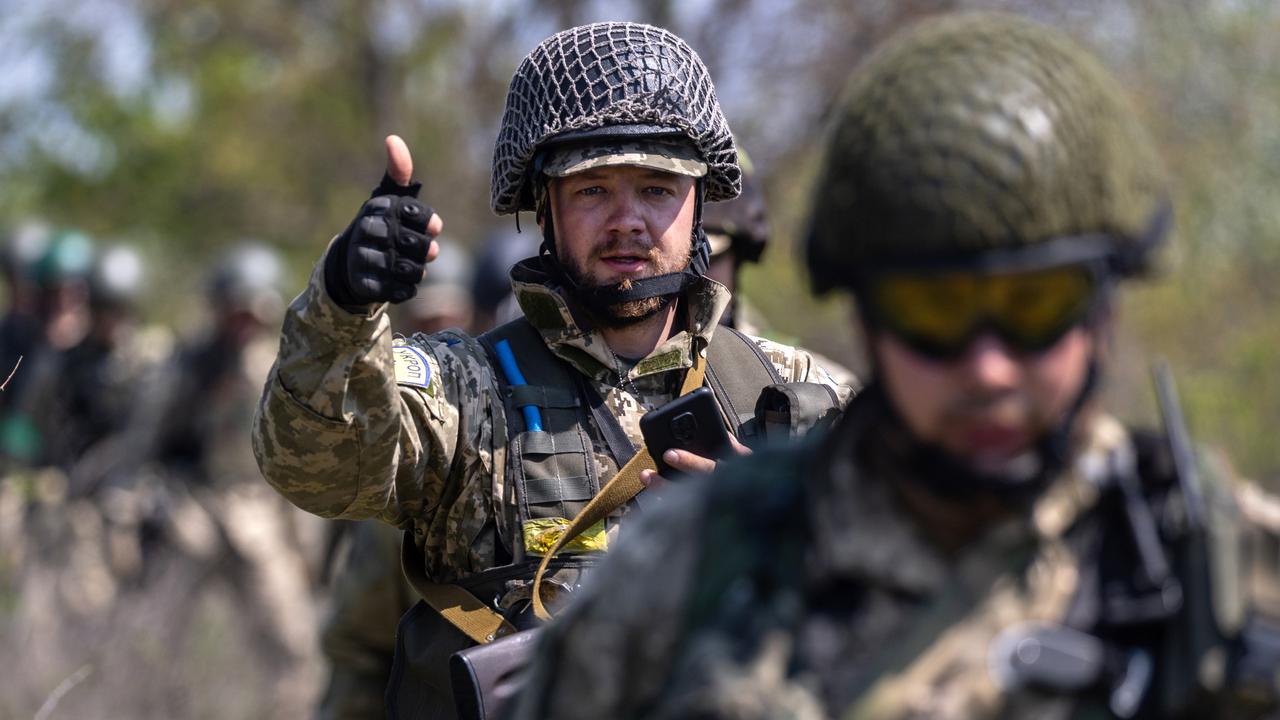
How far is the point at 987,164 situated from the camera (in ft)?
7.05

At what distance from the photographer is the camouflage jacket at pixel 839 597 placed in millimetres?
2115

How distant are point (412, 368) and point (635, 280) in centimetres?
54

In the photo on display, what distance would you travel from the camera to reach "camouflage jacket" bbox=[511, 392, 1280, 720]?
2.12m

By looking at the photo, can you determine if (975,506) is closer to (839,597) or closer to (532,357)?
(839,597)

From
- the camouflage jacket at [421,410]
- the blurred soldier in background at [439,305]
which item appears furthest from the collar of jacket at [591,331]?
the blurred soldier in background at [439,305]

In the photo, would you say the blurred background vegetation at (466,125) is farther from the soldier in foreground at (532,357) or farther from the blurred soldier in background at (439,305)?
the soldier in foreground at (532,357)

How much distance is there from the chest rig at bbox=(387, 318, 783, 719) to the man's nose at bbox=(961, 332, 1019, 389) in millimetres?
1434

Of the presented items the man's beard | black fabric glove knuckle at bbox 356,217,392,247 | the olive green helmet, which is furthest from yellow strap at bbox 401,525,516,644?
the olive green helmet

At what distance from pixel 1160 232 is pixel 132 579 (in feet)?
32.4

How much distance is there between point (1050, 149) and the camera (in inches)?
85.1

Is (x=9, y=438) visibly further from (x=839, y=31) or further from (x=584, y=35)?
(x=584, y=35)

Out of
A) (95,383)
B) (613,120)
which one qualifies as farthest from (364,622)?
(95,383)

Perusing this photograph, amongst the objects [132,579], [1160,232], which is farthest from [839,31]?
[1160,232]

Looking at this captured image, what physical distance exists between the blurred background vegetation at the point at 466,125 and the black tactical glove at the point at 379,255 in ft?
30.1
